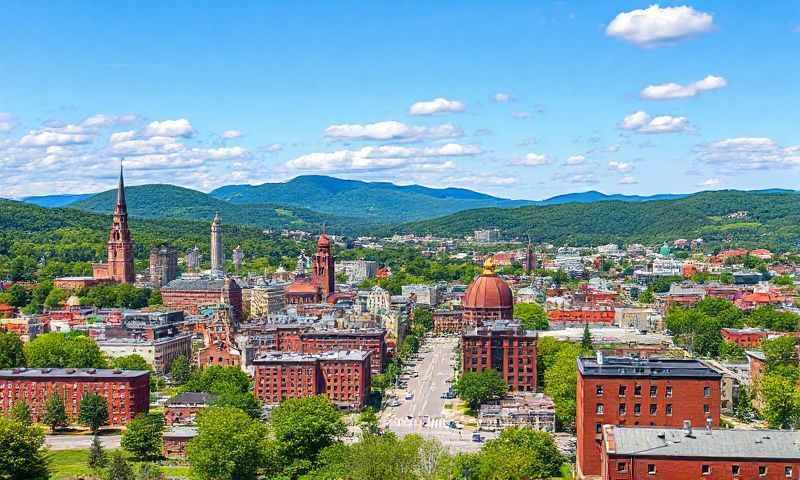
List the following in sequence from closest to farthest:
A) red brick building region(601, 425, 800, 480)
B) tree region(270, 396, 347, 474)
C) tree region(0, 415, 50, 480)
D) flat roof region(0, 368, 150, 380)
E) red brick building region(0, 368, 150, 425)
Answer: red brick building region(601, 425, 800, 480) → tree region(0, 415, 50, 480) → tree region(270, 396, 347, 474) → red brick building region(0, 368, 150, 425) → flat roof region(0, 368, 150, 380)

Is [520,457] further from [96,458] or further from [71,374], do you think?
[71,374]

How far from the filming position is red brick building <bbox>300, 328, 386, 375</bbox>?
449 ft

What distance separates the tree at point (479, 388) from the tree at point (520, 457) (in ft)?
97.2

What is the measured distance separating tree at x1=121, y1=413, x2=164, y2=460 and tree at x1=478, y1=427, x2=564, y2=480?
102ft

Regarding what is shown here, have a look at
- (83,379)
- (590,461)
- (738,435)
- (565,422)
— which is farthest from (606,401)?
(83,379)

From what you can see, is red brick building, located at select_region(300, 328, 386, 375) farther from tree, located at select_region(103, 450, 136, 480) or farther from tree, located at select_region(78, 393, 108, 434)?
tree, located at select_region(103, 450, 136, 480)

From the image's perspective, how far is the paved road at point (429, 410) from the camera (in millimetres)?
101438

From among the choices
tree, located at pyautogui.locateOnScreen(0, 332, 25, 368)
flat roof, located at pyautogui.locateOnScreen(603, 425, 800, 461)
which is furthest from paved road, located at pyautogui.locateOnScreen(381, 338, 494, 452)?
tree, located at pyautogui.locateOnScreen(0, 332, 25, 368)

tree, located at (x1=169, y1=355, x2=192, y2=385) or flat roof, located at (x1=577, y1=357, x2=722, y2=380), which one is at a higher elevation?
flat roof, located at (x1=577, y1=357, x2=722, y2=380)

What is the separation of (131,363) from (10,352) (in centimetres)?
1681

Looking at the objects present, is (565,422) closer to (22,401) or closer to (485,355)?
(485,355)

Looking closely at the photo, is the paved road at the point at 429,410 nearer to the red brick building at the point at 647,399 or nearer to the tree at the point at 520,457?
the tree at the point at 520,457

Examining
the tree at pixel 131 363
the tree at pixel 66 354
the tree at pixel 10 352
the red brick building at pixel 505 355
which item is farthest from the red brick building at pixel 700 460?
the tree at pixel 10 352

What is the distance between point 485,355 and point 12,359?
59295 mm
